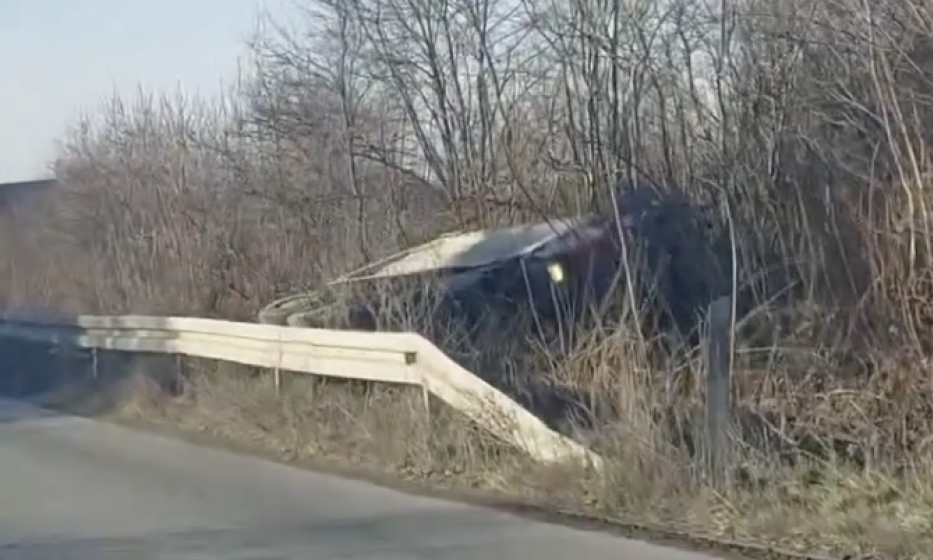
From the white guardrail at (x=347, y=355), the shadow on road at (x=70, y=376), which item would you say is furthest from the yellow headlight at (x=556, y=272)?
the shadow on road at (x=70, y=376)

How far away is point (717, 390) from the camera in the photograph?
9656 millimetres

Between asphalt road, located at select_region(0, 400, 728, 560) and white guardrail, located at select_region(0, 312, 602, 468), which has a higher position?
white guardrail, located at select_region(0, 312, 602, 468)

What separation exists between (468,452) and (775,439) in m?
2.18

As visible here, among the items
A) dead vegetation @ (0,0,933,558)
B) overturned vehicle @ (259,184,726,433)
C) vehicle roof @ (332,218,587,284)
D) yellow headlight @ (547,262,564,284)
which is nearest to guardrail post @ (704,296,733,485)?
dead vegetation @ (0,0,933,558)

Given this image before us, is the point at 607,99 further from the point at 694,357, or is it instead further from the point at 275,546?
the point at 275,546

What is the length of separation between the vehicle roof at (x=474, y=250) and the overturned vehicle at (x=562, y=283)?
0.14 feet

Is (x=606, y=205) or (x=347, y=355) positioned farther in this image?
(x=606, y=205)

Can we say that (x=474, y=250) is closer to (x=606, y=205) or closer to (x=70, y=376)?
(x=606, y=205)

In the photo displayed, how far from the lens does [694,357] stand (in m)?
12.0

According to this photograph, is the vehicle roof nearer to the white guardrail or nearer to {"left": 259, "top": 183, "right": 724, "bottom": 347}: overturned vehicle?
{"left": 259, "top": 183, "right": 724, "bottom": 347}: overturned vehicle

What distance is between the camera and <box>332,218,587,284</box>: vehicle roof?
51.0 ft

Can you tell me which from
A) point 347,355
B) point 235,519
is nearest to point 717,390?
point 235,519

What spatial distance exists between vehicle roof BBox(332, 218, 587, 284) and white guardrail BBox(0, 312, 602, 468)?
160cm

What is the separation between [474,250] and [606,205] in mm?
1817
